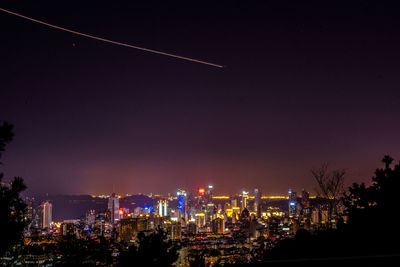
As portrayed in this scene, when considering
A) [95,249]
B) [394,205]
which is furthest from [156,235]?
[394,205]

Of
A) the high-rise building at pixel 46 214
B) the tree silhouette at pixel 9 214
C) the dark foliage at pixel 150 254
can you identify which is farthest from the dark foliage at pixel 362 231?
the high-rise building at pixel 46 214

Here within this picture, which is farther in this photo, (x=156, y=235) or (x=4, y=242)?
(x=156, y=235)

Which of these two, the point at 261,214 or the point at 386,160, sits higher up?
the point at 386,160

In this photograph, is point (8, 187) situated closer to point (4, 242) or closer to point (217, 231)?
point (4, 242)

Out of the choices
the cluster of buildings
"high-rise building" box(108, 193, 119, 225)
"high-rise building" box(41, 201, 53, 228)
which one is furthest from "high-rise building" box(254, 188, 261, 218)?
"high-rise building" box(41, 201, 53, 228)

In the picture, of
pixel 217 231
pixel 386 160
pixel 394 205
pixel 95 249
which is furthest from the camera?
pixel 217 231

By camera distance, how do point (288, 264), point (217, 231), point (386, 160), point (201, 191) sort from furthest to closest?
point (201, 191)
point (217, 231)
point (386, 160)
point (288, 264)

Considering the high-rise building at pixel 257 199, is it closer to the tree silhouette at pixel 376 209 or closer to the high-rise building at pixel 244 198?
the high-rise building at pixel 244 198

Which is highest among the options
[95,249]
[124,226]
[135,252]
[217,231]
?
[135,252]
